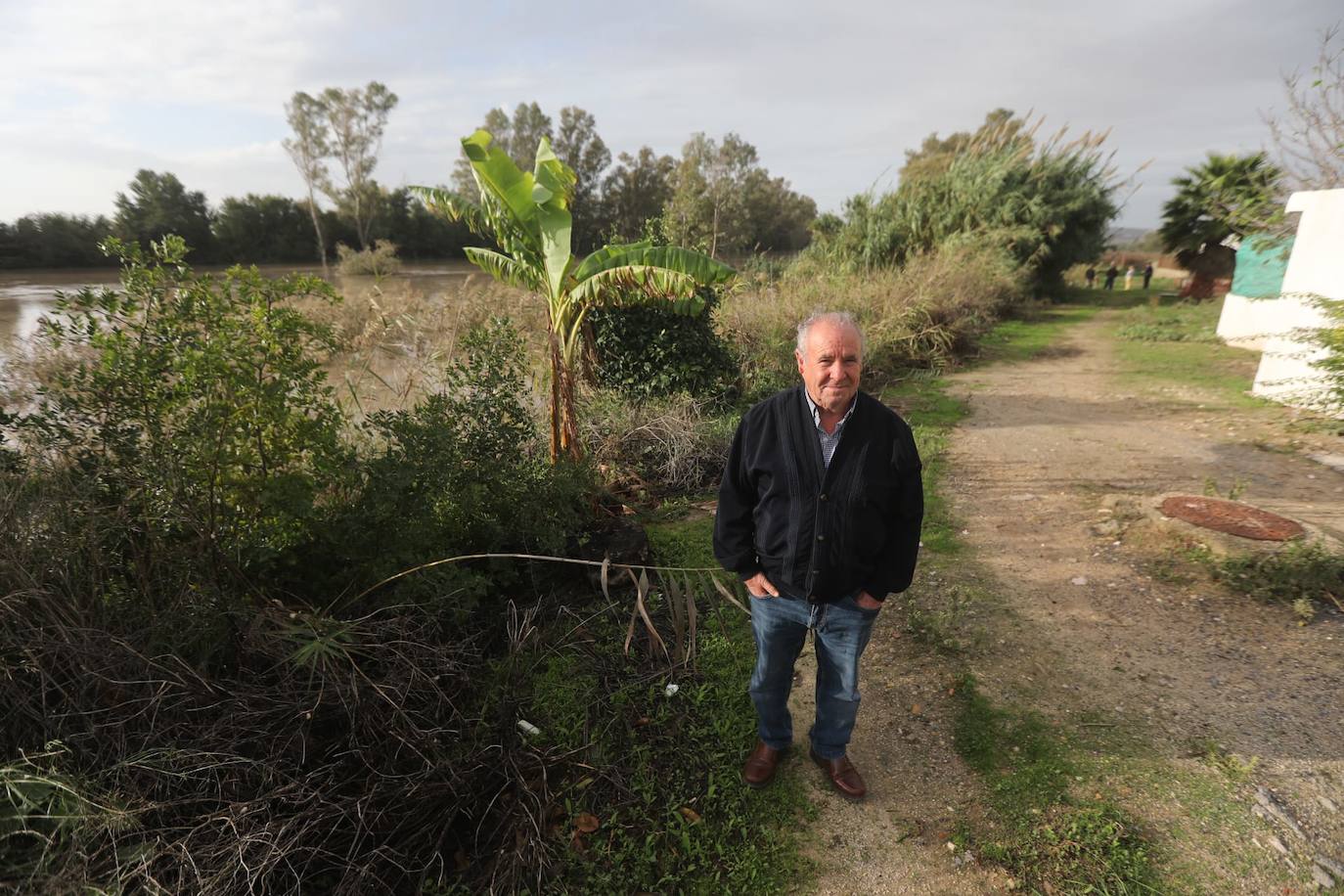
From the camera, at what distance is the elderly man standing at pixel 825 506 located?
2.06 meters

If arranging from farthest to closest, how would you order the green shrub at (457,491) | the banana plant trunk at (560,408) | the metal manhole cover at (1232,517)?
1. the banana plant trunk at (560,408)
2. the metal manhole cover at (1232,517)
3. the green shrub at (457,491)

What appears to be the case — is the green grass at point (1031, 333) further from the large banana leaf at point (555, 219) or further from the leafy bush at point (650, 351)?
the large banana leaf at point (555, 219)

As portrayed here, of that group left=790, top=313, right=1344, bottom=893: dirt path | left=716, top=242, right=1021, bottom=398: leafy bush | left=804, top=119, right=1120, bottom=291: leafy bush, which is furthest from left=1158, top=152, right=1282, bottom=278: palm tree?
left=790, top=313, right=1344, bottom=893: dirt path

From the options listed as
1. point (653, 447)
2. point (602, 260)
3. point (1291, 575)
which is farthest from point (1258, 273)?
point (602, 260)

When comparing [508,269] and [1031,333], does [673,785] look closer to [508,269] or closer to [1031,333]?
[508,269]

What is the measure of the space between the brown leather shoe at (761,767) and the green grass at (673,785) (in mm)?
35

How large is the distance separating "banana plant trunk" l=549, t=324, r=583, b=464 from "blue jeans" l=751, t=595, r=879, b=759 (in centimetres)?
252

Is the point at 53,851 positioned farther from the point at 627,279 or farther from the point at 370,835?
the point at 627,279

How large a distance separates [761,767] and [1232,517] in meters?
4.07

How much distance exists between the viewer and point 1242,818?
2.35 metres

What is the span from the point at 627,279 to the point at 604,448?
5.97ft

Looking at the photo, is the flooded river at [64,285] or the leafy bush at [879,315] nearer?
the leafy bush at [879,315]

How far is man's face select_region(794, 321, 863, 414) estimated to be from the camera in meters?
1.99

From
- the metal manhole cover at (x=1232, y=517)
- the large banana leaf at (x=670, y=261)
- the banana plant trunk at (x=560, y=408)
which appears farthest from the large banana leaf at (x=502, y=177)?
the metal manhole cover at (x=1232, y=517)
